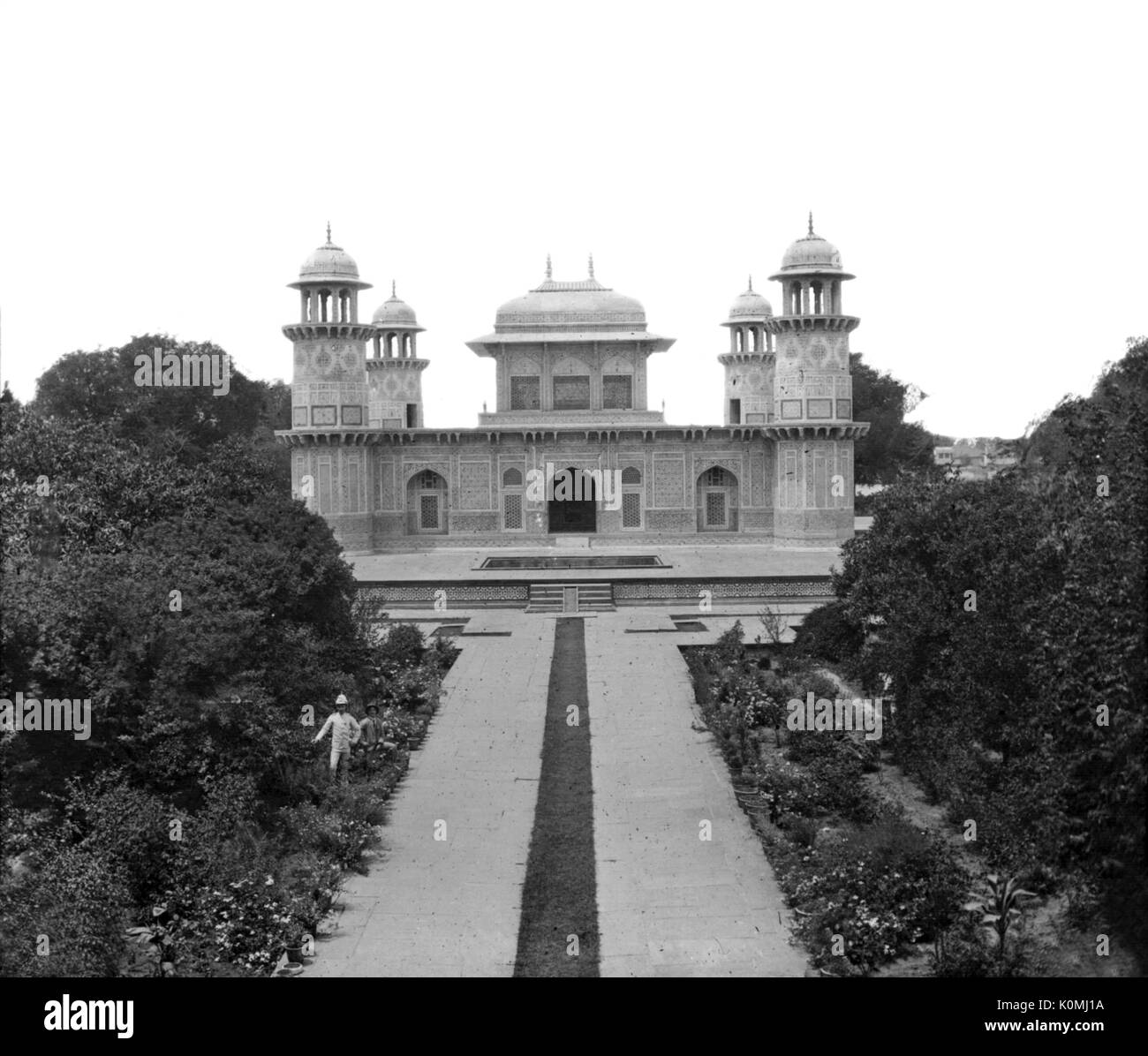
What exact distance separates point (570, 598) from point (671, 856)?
1647 cm

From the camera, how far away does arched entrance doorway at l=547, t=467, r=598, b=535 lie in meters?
41.8

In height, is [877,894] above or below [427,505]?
below

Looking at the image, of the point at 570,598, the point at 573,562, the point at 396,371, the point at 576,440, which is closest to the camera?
the point at 570,598

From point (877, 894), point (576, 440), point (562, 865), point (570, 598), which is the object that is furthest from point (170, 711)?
point (576, 440)

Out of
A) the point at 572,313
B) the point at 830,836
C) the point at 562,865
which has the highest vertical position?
the point at 572,313

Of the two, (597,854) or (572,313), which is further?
(572,313)

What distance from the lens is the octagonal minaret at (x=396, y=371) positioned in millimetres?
48219

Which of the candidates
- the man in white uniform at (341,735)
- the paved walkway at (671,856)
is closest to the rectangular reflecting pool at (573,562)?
the paved walkway at (671,856)

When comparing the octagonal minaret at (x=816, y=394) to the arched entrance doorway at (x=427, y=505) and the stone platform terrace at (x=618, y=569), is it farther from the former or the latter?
the arched entrance doorway at (x=427, y=505)

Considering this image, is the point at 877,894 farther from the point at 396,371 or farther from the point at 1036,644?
the point at 396,371

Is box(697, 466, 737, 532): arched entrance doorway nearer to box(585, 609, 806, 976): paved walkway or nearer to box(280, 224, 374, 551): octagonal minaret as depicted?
box(280, 224, 374, 551): octagonal minaret

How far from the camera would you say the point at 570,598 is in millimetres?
28906

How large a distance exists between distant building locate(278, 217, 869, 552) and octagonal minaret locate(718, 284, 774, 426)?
1.09 m

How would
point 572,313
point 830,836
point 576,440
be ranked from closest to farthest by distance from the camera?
point 830,836
point 576,440
point 572,313
